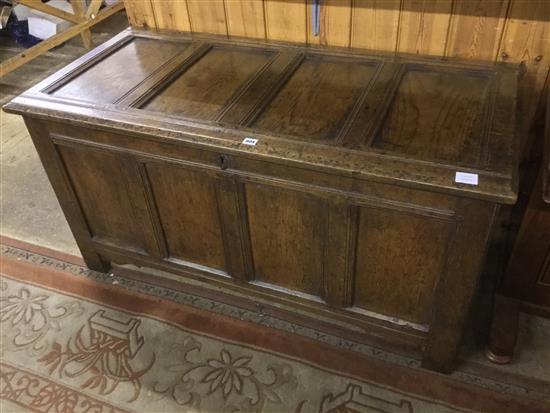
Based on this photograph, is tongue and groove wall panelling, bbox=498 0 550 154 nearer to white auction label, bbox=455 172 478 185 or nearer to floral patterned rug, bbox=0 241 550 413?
white auction label, bbox=455 172 478 185

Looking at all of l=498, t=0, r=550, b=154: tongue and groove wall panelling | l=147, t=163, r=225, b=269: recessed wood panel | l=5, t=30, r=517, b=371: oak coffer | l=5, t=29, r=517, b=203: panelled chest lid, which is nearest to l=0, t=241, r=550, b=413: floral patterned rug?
l=5, t=30, r=517, b=371: oak coffer

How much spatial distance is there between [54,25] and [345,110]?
2.84 metres

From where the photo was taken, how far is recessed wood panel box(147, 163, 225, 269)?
4.59 feet

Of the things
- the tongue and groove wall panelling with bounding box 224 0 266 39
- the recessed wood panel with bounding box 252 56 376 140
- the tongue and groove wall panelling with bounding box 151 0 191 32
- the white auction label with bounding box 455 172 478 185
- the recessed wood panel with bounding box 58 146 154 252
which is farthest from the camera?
the tongue and groove wall panelling with bounding box 151 0 191 32

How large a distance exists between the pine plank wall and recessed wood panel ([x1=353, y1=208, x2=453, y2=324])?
0.46 meters

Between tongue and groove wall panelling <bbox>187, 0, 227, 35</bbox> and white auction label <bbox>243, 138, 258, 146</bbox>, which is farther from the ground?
tongue and groove wall panelling <bbox>187, 0, 227, 35</bbox>

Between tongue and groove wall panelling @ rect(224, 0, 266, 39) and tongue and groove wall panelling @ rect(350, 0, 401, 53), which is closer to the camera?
tongue and groove wall panelling @ rect(350, 0, 401, 53)

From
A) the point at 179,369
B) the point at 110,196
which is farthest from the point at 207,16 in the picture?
the point at 179,369

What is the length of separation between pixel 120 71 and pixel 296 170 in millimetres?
727

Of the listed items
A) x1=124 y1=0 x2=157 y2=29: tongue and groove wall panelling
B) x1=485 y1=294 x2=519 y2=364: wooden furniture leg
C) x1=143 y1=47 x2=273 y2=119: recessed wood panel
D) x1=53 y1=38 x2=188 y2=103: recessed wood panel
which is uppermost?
x1=124 y1=0 x2=157 y2=29: tongue and groove wall panelling

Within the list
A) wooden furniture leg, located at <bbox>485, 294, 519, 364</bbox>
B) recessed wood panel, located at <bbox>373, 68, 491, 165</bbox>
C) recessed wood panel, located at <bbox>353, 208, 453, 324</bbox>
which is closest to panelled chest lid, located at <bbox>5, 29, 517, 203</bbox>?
recessed wood panel, located at <bbox>373, 68, 491, 165</bbox>

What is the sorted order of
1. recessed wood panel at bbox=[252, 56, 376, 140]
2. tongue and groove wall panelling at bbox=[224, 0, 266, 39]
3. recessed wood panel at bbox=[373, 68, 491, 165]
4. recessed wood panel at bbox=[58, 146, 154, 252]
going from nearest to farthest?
recessed wood panel at bbox=[373, 68, 491, 165] → recessed wood panel at bbox=[252, 56, 376, 140] → recessed wood panel at bbox=[58, 146, 154, 252] → tongue and groove wall panelling at bbox=[224, 0, 266, 39]

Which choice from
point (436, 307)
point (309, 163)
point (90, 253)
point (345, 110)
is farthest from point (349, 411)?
point (90, 253)

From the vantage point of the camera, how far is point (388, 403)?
4.66 ft
